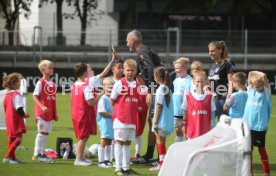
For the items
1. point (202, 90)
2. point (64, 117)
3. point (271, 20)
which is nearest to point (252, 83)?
point (202, 90)

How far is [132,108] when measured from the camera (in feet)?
40.0

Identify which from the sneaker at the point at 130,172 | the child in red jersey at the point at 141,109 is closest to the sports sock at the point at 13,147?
the child in red jersey at the point at 141,109

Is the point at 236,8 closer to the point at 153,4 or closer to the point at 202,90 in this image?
the point at 153,4

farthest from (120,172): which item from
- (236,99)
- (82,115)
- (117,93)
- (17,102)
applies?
(17,102)

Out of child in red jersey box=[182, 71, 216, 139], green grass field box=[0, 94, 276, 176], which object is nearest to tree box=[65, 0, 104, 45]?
green grass field box=[0, 94, 276, 176]

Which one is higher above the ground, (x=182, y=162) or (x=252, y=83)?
(x=252, y=83)

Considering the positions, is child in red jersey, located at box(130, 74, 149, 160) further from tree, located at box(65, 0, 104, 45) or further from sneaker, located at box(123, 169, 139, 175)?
tree, located at box(65, 0, 104, 45)

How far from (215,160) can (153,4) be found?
137 feet

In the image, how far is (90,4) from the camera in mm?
43469

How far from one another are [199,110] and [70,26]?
114ft

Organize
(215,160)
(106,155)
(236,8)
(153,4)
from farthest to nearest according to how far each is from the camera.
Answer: (153,4), (236,8), (106,155), (215,160)

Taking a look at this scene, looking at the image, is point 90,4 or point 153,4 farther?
point 153,4

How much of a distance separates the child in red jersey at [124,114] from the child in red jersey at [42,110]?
1638mm

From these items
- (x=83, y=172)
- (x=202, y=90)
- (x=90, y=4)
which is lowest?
(x=83, y=172)
